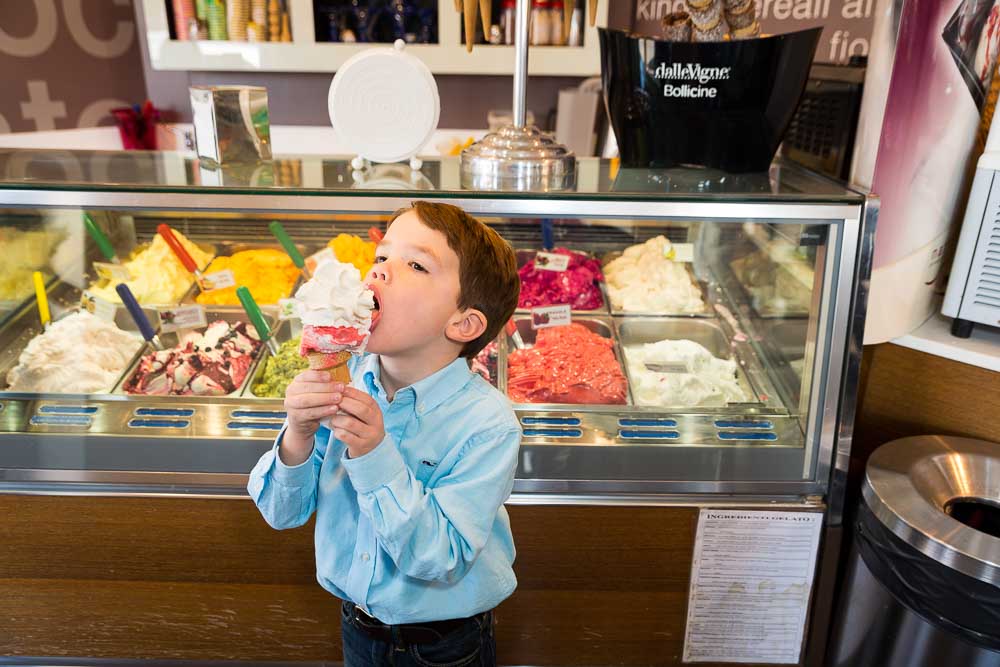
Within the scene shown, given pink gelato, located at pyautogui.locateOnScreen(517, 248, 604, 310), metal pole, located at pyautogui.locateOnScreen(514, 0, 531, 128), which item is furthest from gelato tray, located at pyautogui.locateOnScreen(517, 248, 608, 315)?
metal pole, located at pyautogui.locateOnScreen(514, 0, 531, 128)

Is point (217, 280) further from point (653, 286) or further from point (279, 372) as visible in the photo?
point (653, 286)

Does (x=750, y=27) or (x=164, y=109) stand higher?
(x=750, y=27)

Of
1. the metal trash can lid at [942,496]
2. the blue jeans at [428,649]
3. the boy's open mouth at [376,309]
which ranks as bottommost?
the blue jeans at [428,649]

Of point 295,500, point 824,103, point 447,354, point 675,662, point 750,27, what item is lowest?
point 675,662

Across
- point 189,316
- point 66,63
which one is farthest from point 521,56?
point 66,63

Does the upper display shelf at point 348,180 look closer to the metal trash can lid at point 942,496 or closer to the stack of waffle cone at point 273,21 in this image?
the metal trash can lid at point 942,496

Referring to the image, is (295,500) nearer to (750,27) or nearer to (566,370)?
(566,370)

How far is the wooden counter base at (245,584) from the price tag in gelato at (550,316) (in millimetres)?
485

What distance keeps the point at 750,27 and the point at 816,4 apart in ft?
5.57

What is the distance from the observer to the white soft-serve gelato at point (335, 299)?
986mm

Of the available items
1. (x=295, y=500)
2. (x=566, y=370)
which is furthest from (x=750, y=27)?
(x=295, y=500)

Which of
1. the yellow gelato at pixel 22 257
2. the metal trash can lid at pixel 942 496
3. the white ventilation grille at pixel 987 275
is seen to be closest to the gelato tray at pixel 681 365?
the metal trash can lid at pixel 942 496

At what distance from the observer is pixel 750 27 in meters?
1.82

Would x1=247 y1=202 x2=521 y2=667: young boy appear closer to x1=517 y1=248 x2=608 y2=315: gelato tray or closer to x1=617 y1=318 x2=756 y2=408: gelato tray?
x1=617 y1=318 x2=756 y2=408: gelato tray
